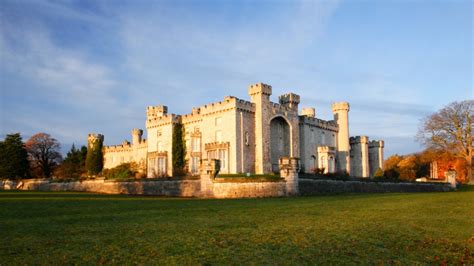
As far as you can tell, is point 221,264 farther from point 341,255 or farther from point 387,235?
Answer: point 387,235

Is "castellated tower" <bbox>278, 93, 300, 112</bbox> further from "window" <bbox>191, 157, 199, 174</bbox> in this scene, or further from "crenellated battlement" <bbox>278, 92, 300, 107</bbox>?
"window" <bbox>191, 157, 199, 174</bbox>

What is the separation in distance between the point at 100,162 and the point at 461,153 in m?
49.2

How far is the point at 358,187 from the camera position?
1355 inches

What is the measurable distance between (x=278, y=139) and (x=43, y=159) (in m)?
44.2

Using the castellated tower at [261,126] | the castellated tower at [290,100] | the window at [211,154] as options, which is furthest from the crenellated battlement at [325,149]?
the window at [211,154]

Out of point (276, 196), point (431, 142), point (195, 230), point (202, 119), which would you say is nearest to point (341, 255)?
point (195, 230)

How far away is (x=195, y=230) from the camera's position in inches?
410

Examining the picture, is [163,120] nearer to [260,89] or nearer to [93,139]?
[260,89]

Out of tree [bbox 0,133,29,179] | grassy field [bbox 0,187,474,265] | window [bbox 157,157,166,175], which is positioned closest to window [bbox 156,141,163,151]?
window [bbox 157,157,166,175]

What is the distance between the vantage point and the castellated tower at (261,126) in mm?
39656

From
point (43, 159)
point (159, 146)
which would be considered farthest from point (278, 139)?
point (43, 159)

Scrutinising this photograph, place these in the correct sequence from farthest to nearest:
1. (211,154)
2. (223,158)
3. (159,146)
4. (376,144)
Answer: (376,144) → (159,146) → (211,154) → (223,158)

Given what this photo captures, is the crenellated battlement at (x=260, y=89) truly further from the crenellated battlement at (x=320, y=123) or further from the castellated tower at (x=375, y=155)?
the castellated tower at (x=375, y=155)

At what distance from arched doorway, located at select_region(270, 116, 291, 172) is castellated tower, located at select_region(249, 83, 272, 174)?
6.52 feet
